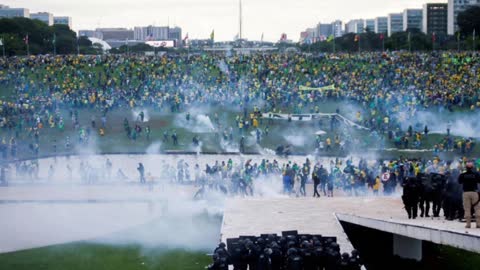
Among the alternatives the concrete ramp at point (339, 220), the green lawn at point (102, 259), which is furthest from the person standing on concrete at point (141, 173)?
the green lawn at point (102, 259)

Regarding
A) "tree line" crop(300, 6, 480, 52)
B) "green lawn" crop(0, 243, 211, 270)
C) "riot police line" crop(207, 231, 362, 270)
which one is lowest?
"green lawn" crop(0, 243, 211, 270)

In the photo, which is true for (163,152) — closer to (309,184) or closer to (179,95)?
(309,184)

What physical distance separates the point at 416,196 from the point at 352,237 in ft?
16.5

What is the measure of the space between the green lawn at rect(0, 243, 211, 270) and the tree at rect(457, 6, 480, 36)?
11234 cm

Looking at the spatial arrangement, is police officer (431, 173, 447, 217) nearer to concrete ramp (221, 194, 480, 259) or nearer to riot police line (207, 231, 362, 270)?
concrete ramp (221, 194, 480, 259)

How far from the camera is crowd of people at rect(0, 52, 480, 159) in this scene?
50.9 m

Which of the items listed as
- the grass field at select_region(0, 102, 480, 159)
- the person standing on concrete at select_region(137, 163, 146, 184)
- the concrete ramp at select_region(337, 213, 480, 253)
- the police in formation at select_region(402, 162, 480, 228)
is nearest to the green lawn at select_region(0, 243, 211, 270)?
the concrete ramp at select_region(337, 213, 480, 253)

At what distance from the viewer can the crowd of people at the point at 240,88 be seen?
5091 centimetres

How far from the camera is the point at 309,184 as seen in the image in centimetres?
3744

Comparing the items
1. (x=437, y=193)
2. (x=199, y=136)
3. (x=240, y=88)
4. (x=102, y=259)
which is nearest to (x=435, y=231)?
(x=437, y=193)

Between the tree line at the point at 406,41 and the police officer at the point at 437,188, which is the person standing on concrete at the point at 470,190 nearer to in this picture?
the police officer at the point at 437,188

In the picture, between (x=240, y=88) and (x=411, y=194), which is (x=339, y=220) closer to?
(x=411, y=194)

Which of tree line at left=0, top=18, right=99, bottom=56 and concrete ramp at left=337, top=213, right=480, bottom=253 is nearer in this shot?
concrete ramp at left=337, top=213, right=480, bottom=253

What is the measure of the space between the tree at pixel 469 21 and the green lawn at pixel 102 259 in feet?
369
